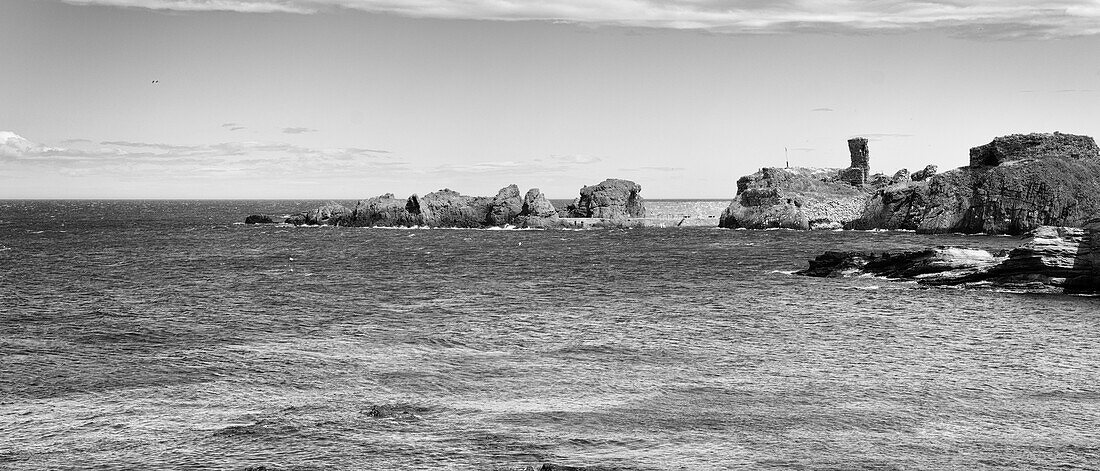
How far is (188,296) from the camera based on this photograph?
211 feet

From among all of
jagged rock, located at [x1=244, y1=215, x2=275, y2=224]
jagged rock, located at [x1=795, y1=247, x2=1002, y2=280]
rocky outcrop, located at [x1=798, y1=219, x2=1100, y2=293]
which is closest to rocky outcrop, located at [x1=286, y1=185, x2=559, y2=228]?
jagged rock, located at [x1=244, y1=215, x2=275, y2=224]

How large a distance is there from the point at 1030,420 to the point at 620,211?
14419 cm

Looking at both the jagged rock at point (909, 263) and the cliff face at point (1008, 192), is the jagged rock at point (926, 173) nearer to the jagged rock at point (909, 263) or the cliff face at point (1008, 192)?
the cliff face at point (1008, 192)

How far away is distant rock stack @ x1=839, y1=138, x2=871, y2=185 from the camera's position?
186 metres

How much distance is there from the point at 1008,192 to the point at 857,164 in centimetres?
5514

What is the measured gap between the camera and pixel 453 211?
170125 mm

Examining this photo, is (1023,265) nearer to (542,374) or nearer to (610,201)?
(542,374)

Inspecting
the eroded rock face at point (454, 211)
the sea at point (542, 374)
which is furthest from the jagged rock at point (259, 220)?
the sea at point (542, 374)

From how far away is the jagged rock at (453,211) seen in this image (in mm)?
168500

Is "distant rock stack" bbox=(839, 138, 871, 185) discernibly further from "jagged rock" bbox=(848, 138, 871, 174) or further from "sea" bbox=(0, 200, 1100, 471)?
"sea" bbox=(0, 200, 1100, 471)

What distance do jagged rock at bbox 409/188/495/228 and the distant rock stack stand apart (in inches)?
2866

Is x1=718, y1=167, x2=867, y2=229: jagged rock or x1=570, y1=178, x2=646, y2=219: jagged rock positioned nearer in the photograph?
x1=718, y1=167, x2=867, y2=229: jagged rock

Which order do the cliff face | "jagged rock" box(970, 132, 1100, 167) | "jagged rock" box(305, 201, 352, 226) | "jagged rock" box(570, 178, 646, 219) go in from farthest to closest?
"jagged rock" box(305, 201, 352, 226)
"jagged rock" box(570, 178, 646, 219)
"jagged rock" box(970, 132, 1100, 167)
the cliff face

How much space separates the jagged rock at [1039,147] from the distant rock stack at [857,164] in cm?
3918
